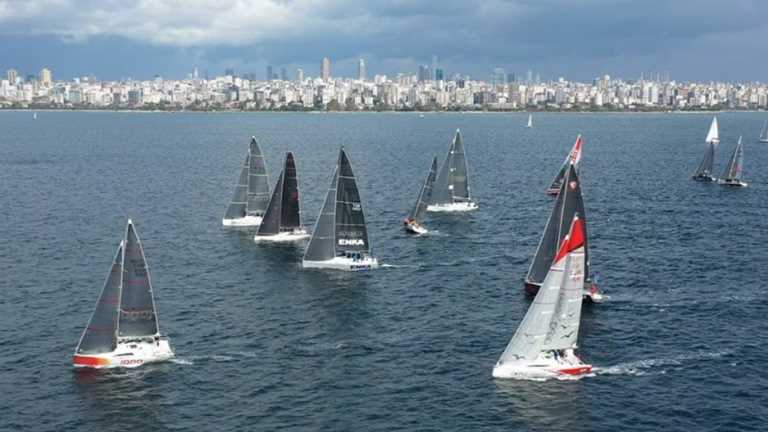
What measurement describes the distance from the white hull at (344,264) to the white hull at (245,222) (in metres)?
18.9

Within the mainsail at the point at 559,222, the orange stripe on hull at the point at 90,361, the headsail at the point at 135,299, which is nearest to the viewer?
the orange stripe on hull at the point at 90,361

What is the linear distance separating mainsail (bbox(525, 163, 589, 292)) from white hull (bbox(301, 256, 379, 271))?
14090 millimetres

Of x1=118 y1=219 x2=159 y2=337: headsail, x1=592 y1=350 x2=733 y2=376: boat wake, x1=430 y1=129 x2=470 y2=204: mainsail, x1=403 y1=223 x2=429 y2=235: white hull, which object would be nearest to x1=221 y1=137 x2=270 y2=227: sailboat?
x1=403 y1=223 x2=429 y2=235: white hull

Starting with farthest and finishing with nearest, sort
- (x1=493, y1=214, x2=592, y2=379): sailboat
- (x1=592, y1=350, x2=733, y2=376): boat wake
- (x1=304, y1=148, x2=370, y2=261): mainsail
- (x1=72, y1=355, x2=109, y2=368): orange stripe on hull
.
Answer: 1. (x1=304, y1=148, x2=370, y2=261): mainsail
2. (x1=592, y1=350, x2=733, y2=376): boat wake
3. (x1=72, y1=355, x2=109, y2=368): orange stripe on hull
4. (x1=493, y1=214, x2=592, y2=379): sailboat

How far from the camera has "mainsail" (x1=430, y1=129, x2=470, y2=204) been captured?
101 metres

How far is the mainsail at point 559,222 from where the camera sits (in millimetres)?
57500

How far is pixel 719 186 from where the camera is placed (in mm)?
129375

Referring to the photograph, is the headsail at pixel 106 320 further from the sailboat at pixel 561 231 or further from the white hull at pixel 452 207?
the white hull at pixel 452 207

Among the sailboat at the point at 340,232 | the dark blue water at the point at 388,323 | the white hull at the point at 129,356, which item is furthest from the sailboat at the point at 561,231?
the white hull at the point at 129,356

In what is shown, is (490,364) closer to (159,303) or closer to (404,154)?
(159,303)

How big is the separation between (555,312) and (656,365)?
278 inches

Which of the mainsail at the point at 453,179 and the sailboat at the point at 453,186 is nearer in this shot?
the mainsail at the point at 453,179

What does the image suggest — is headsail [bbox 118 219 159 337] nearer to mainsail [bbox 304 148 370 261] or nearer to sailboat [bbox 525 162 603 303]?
mainsail [bbox 304 148 370 261]

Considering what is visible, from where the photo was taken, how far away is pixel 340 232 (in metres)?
71.1
